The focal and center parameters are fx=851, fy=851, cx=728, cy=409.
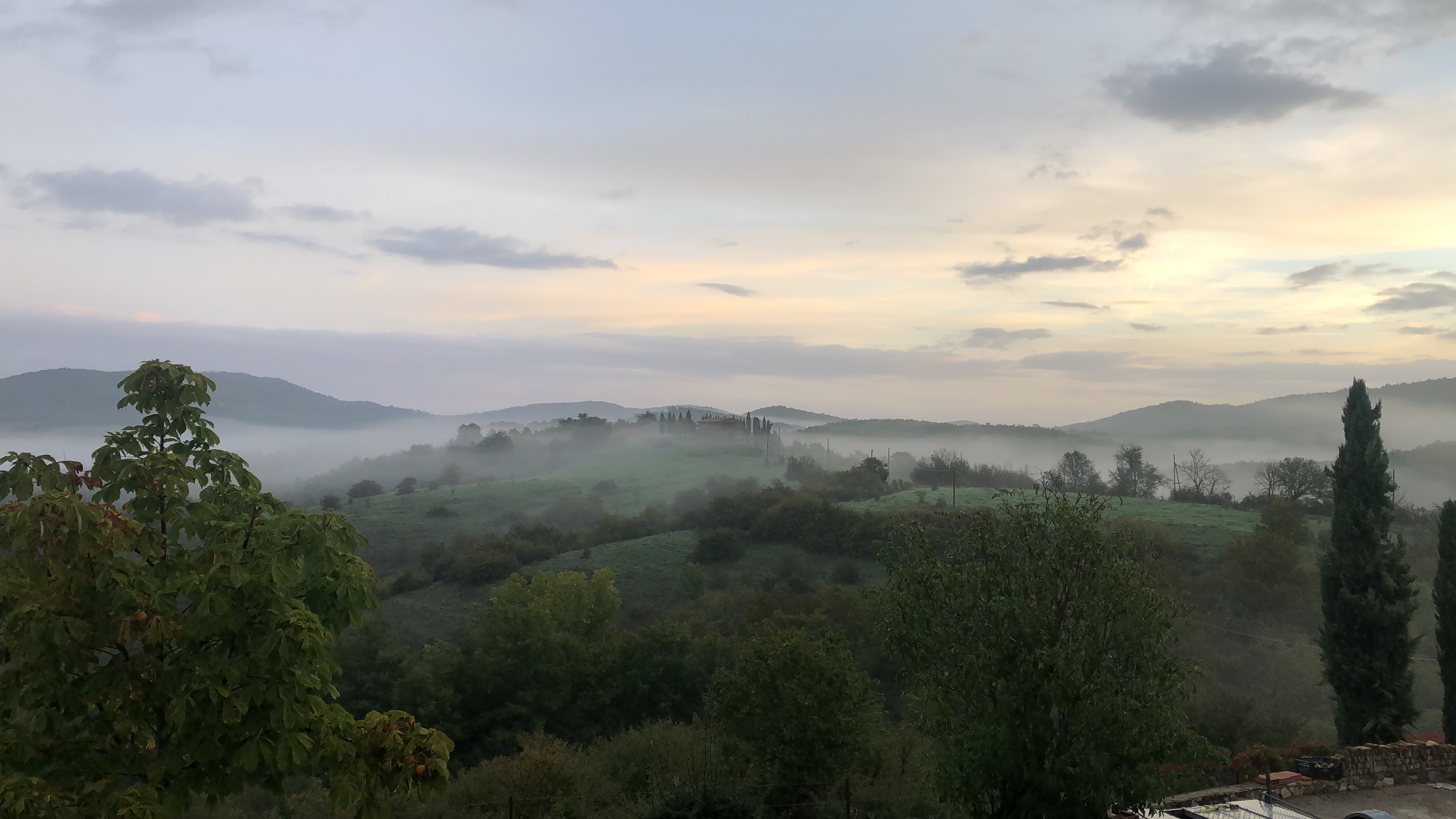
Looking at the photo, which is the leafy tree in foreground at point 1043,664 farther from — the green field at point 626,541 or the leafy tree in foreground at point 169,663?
the leafy tree in foreground at point 169,663

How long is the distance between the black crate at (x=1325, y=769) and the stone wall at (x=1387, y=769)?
91mm

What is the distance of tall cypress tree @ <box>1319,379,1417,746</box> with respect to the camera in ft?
82.1

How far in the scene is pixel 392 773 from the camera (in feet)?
20.0

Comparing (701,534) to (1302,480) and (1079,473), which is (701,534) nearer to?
(1079,473)

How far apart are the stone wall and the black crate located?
91mm

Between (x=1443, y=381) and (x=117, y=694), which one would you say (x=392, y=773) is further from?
(x=1443, y=381)

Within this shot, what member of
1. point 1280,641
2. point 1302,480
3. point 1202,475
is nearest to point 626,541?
point 1280,641

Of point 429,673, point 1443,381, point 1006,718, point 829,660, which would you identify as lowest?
point 429,673

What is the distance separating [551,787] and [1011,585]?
13772 millimetres

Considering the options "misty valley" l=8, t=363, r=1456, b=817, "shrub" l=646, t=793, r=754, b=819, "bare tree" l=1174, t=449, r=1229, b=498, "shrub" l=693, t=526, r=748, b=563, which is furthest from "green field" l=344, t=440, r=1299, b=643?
"bare tree" l=1174, t=449, r=1229, b=498

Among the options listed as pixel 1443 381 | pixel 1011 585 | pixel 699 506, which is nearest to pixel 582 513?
pixel 699 506

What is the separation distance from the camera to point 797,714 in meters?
22.7

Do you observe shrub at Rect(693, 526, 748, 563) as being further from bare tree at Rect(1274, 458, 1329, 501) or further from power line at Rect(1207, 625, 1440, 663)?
A: bare tree at Rect(1274, 458, 1329, 501)

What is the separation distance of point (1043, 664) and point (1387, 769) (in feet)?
42.8
